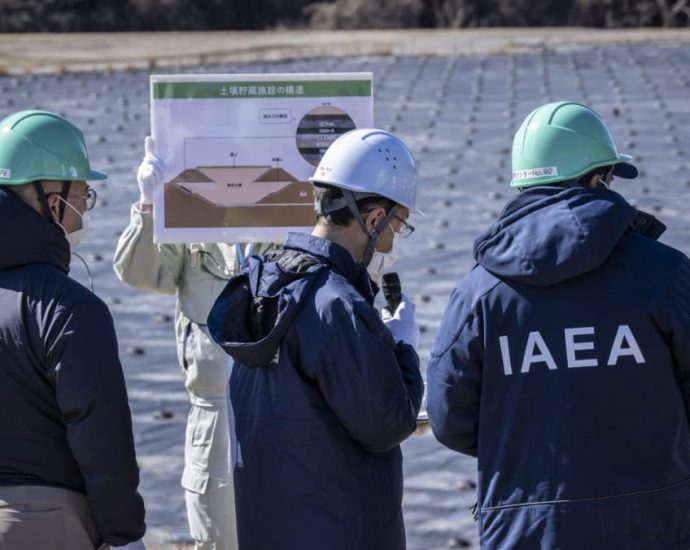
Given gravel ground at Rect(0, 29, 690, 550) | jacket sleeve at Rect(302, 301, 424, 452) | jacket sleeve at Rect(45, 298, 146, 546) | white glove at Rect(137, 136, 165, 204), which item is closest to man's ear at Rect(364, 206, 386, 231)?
jacket sleeve at Rect(302, 301, 424, 452)

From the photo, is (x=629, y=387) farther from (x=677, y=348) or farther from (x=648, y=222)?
(x=648, y=222)

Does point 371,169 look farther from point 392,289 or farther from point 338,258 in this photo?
point 392,289

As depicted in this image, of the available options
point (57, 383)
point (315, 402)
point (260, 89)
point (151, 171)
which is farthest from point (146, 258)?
point (315, 402)

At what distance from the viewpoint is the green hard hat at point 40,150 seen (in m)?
2.79

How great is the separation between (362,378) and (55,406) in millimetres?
646

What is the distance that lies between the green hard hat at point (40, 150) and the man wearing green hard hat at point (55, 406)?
6 centimetres

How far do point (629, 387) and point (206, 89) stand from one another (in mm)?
1627

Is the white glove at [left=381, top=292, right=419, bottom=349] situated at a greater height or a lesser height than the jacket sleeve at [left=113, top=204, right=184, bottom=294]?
greater

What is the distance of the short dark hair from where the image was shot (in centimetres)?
272

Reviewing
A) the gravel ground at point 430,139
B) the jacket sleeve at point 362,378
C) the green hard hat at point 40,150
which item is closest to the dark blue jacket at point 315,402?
the jacket sleeve at point 362,378

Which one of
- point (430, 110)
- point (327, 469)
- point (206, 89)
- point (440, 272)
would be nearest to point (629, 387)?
point (327, 469)

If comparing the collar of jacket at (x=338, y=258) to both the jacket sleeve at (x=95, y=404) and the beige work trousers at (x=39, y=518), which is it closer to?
the jacket sleeve at (x=95, y=404)

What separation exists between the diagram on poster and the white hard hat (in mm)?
789

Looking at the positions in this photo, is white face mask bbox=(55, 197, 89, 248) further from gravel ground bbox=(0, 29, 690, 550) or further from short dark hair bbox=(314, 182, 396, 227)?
gravel ground bbox=(0, 29, 690, 550)
